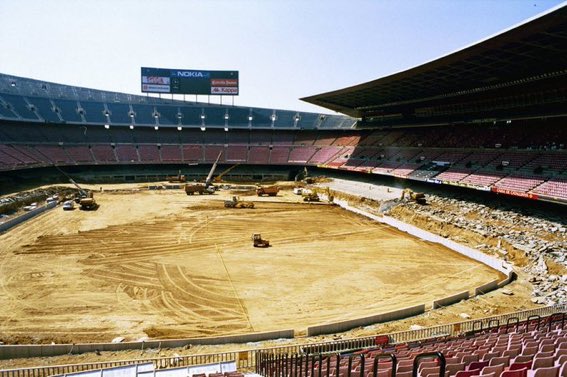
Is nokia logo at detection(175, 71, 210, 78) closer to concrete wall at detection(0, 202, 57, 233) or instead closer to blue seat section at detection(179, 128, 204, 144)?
blue seat section at detection(179, 128, 204, 144)

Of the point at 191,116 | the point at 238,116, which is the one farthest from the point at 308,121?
the point at 191,116

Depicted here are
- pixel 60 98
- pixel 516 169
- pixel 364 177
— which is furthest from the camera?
pixel 60 98

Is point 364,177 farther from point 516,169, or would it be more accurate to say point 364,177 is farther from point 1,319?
point 1,319

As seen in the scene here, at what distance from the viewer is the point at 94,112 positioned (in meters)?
74.2

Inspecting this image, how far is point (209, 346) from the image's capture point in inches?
608

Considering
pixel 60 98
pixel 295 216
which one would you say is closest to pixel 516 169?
pixel 295 216

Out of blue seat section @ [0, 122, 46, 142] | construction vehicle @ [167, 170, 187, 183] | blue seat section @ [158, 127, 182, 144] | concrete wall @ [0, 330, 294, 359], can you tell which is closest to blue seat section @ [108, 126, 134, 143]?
blue seat section @ [158, 127, 182, 144]

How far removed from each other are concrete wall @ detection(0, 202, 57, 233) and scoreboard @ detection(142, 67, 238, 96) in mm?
40693

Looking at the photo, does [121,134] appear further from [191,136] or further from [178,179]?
[178,179]

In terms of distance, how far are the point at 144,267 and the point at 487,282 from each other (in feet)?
71.2

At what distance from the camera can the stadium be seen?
14.1 meters

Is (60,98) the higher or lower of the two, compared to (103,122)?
higher

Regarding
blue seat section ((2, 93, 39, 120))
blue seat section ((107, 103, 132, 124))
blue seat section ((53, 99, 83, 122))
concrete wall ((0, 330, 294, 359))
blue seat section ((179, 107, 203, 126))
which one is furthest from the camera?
blue seat section ((179, 107, 203, 126))

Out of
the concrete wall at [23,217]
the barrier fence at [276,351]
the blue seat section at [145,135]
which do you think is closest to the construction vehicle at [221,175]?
the blue seat section at [145,135]
